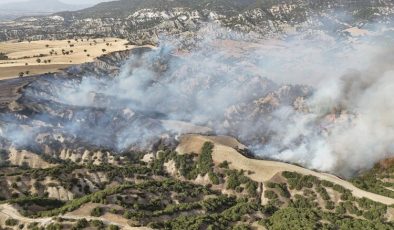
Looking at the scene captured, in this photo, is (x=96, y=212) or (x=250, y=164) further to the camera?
(x=250, y=164)

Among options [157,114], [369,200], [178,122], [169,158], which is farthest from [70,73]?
[369,200]

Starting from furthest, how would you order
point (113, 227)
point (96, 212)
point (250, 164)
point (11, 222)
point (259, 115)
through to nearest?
point (259, 115) < point (250, 164) < point (96, 212) < point (11, 222) < point (113, 227)

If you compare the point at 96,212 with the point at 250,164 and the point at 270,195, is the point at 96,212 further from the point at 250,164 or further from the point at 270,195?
the point at 250,164

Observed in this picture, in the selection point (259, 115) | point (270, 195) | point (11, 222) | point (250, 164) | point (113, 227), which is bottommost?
point (270, 195)

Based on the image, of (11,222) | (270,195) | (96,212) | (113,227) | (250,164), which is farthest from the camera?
(250,164)

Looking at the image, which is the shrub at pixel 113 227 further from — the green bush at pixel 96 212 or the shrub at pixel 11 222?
the shrub at pixel 11 222

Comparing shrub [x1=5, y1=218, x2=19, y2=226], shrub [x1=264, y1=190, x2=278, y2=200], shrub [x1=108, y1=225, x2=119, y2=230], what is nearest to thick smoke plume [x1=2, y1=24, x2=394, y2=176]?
shrub [x1=264, y1=190, x2=278, y2=200]

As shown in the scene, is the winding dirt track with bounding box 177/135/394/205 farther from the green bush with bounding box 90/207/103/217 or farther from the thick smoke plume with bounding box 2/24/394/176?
the green bush with bounding box 90/207/103/217

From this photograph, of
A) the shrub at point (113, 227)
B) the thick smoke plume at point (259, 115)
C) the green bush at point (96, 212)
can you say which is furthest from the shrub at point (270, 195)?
the shrub at point (113, 227)

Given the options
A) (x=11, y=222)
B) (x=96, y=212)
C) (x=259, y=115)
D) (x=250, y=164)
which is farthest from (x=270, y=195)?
(x=11, y=222)
